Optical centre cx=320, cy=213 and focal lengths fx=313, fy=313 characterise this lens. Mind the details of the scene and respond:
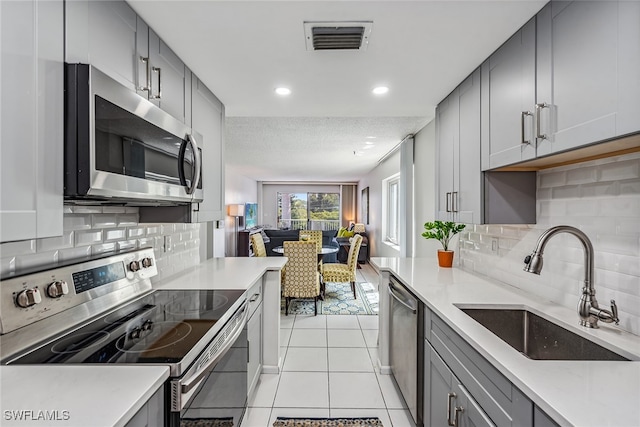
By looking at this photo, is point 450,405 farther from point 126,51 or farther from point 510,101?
point 126,51

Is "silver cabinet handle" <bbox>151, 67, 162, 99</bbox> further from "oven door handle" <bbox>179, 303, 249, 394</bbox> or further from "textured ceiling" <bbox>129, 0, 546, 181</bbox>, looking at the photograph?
"oven door handle" <bbox>179, 303, 249, 394</bbox>

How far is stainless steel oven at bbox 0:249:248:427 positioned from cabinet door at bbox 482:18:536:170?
1.58m

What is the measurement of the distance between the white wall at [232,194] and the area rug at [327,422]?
572 cm

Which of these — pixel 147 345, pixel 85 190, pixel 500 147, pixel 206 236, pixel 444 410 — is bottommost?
pixel 444 410

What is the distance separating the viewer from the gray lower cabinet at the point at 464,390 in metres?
0.93

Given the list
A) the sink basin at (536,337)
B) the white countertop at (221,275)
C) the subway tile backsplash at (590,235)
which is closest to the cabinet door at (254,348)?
the white countertop at (221,275)

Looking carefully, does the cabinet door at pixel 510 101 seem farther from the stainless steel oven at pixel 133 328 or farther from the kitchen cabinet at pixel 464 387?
the stainless steel oven at pixel 133 328

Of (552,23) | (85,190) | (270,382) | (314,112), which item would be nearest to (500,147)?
(552,23)

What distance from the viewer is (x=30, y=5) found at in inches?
Answer: 33.2

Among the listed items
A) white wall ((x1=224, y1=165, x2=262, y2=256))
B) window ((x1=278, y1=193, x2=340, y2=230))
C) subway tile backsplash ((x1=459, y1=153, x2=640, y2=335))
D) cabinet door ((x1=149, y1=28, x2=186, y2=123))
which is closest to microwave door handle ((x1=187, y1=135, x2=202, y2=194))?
cabinet door ((x1=149, y1=28, x2=186, y2=123))

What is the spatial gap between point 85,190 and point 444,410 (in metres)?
1.71

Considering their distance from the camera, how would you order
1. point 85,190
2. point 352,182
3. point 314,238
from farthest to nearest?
point 352,182 → point 314,238 → point 85,190

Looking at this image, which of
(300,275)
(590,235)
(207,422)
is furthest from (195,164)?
(300,275)

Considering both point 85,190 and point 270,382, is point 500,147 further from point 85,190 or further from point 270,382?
point 270,382
